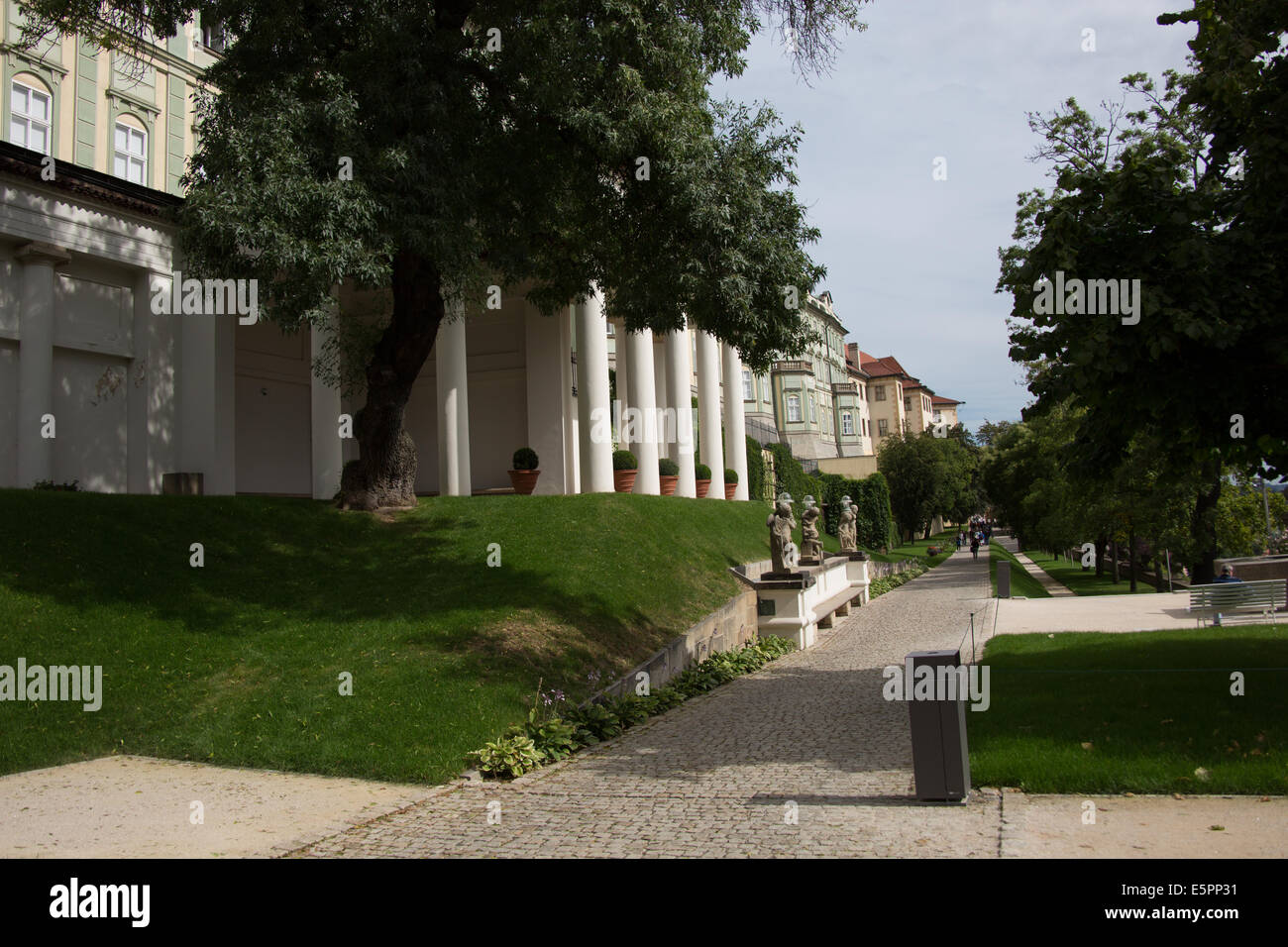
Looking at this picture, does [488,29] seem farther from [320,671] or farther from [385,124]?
[320,671]

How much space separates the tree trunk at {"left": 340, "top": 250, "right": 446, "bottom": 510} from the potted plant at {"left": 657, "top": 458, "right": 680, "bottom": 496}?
457 inches

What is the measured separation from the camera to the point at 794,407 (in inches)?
2904

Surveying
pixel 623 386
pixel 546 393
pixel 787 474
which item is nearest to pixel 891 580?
pixel 787 474

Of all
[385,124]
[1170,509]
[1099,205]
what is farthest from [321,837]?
[1170,509]

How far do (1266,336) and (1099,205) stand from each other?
1.84 metres

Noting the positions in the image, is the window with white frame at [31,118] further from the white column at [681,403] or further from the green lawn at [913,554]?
the green lawn at [913,554]

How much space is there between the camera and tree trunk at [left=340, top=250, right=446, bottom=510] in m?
14.6

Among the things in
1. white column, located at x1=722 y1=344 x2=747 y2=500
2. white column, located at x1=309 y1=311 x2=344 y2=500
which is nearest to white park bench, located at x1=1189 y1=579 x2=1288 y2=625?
white column, located at x1=309 y1=311 x2=344 y2=500

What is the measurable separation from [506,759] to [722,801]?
2.20 meters

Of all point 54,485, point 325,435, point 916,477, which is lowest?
point 54,485

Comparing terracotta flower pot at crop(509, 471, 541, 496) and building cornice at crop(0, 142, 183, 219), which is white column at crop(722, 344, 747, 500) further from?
building cornice at crop(0, 142, 183, 219)

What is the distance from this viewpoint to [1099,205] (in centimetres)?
875

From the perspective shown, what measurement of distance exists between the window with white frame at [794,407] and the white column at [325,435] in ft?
186

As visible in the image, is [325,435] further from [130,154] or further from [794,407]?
[794,407]
